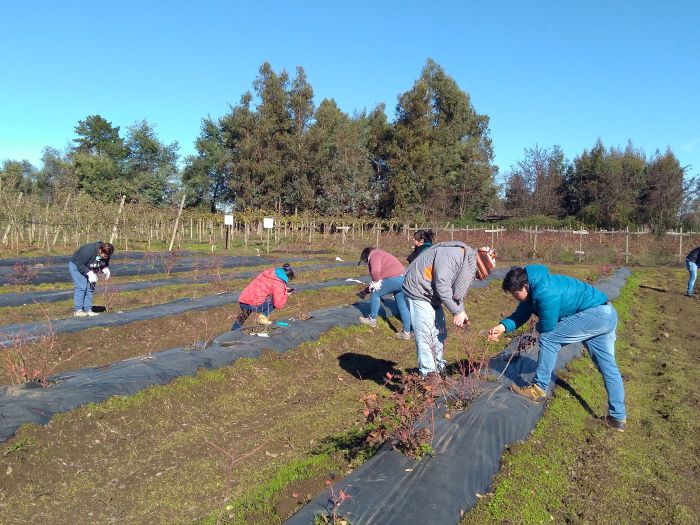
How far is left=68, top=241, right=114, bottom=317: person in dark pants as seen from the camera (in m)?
8.52

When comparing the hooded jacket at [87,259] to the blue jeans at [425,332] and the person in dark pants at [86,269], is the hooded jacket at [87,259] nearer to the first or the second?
the person in dark pants at [86,269]

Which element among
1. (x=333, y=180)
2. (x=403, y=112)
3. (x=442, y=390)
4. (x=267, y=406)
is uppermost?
(x=403, y=112)

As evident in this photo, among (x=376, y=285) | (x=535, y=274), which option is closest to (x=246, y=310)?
(x=376, y=285)

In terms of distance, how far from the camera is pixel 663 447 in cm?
447

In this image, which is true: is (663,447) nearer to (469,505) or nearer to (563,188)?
(469,505)

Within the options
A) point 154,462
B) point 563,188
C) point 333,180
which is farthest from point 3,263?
point 563,188

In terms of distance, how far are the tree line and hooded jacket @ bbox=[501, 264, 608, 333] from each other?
30.7 m

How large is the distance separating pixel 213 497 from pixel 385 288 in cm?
512

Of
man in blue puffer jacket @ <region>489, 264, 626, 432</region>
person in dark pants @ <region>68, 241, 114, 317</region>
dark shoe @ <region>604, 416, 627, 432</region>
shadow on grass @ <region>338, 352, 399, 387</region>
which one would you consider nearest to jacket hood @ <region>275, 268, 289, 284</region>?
shadow on grass @ <region>338, 352, 399, 387</region>

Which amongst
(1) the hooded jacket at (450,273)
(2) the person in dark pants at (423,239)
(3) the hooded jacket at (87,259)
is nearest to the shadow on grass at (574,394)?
(1) the hooded jacket at (450,273)

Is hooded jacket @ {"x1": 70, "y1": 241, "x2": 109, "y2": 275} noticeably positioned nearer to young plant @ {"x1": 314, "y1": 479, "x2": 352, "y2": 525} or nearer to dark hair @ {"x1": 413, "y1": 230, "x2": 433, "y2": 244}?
dark hair @ {"x1": 413, "y1": 230, "x2": 433, "y2": 244}

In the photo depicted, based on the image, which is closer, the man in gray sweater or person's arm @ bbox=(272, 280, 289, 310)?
the man in gray sweater

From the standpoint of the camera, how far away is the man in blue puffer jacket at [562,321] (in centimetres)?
458

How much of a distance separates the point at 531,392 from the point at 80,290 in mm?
7066
